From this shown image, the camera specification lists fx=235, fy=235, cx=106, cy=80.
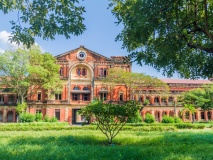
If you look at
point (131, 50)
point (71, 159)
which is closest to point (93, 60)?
point (131, 50)

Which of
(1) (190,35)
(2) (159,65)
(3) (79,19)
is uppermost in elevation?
(1) (190,35)

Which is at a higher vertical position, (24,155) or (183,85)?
(183,85)

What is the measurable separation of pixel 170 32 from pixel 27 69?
3100cm

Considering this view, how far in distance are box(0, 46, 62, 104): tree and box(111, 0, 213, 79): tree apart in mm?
27781

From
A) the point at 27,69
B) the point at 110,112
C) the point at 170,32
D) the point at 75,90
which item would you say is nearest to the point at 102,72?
the point at 75,90

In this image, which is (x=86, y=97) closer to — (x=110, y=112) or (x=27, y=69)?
(x=27, y=69)

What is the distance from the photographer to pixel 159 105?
4806cm

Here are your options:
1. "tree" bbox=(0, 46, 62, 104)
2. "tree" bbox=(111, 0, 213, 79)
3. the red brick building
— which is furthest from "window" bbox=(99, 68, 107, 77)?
"tree" bbox=(111, 0, 213, 79)

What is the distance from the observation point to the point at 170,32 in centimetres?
800

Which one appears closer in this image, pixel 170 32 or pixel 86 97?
pixel 170 32

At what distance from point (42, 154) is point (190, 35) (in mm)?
7653

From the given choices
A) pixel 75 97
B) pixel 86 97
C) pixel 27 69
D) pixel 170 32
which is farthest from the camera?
pixel 86 97

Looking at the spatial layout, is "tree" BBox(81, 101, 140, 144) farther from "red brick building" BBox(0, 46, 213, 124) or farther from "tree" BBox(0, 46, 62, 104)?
"red brick building" BBox(0, 46, 213, 124)

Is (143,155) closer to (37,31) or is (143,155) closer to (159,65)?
(159,65)
